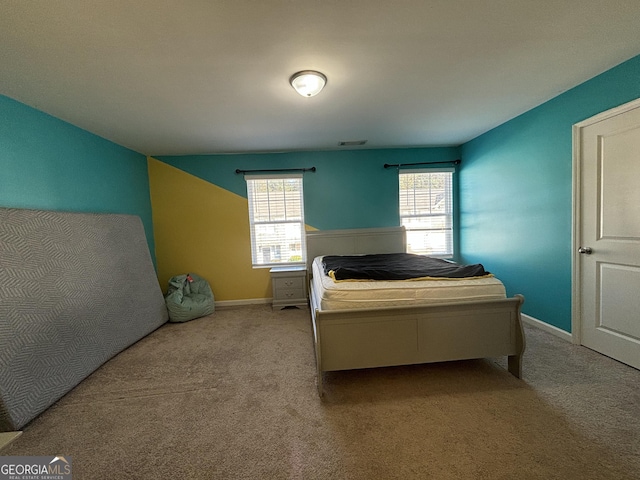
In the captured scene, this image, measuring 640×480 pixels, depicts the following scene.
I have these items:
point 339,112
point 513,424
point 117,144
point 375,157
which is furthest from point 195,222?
point 513,424

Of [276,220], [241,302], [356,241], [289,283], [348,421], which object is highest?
[276,220]

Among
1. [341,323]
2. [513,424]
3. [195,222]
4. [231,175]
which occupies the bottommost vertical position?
[513,424]

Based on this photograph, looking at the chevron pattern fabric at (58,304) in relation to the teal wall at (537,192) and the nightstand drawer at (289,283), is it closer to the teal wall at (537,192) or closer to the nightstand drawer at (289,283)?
the nightstand drawer at (289,283)

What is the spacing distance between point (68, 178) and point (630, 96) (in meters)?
4.81

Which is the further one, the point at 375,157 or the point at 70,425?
the point at 375,157

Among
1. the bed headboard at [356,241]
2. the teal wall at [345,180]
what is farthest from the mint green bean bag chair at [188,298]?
the bed headboard at [356,241]

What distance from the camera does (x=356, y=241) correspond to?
3977 mm

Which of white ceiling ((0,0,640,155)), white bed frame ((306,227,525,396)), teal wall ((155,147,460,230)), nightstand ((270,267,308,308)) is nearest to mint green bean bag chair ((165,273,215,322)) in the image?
nightstand ((270,267,308,308))

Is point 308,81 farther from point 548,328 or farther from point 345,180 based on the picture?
point 548,328

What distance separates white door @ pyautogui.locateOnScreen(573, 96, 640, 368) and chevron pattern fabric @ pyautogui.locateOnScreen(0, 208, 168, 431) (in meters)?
4.30

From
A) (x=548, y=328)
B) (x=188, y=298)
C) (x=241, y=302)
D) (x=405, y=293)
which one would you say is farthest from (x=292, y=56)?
(x=548, y=328)

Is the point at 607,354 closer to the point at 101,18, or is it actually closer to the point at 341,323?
the point at 341,323

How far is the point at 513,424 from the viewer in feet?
4.95

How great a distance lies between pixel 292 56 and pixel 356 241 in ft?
8.86
